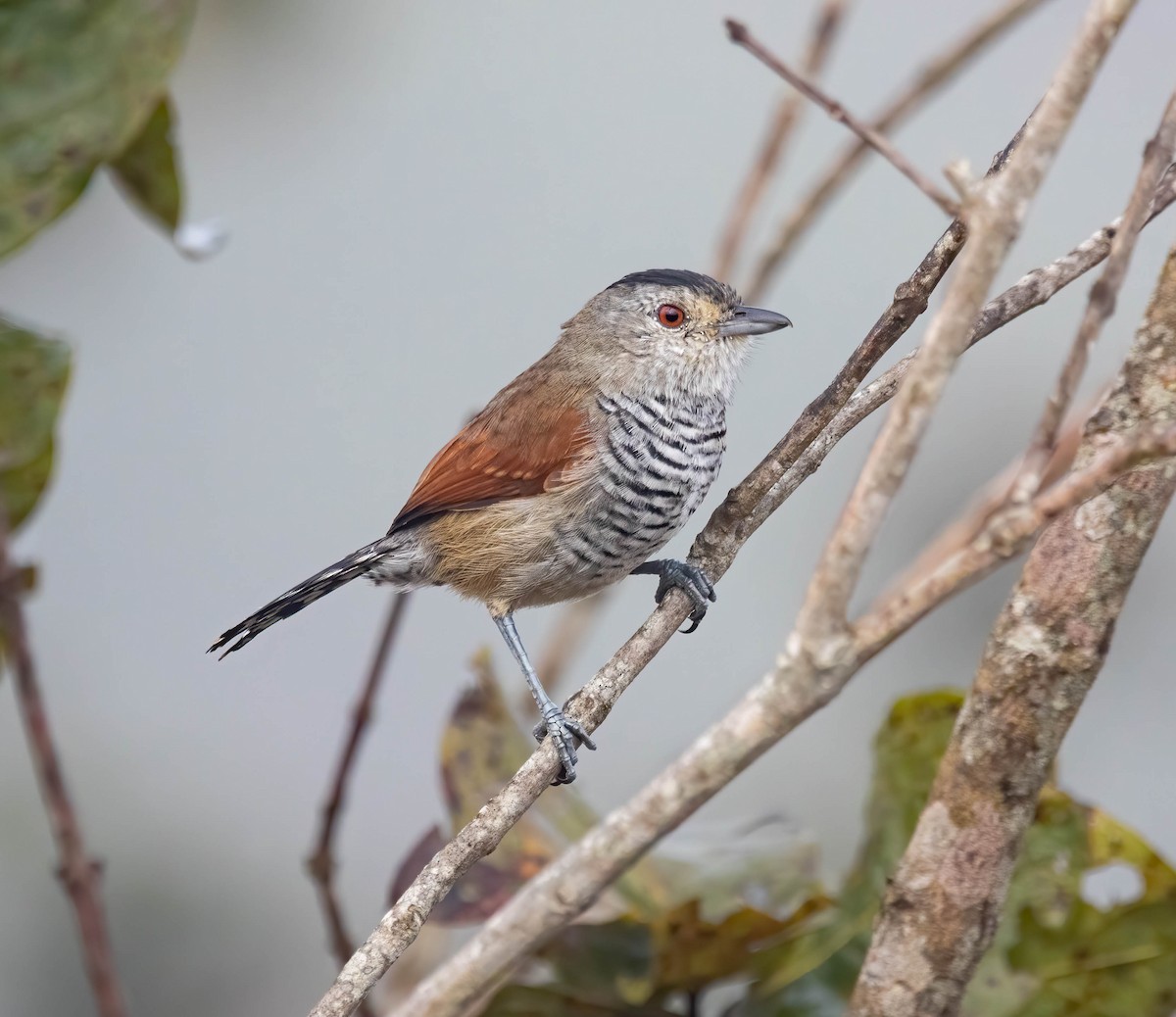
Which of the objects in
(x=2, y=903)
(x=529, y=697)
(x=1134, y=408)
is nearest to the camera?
(x=1134, y=408)

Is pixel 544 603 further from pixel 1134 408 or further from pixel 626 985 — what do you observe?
pixel 1134 408

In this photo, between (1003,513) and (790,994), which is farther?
(790,994)

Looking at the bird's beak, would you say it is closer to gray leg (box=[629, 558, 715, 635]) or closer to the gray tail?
gray leg (box=[629, 558, 715, 635])

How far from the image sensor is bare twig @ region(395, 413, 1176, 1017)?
3.71 feet

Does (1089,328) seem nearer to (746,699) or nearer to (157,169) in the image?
(746,699)

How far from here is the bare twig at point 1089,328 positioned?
3.93 feet

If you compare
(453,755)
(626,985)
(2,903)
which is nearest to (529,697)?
(453,755)

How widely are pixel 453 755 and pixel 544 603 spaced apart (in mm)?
525

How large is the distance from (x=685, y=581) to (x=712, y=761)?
0.86 m

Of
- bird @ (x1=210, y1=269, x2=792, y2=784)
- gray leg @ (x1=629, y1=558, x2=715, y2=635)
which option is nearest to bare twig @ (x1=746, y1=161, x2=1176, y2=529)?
gray leg @ (x1=629, y1=558, x2=715, y2=635)

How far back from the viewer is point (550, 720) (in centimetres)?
227

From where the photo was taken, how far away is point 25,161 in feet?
6.47

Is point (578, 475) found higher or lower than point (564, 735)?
higher

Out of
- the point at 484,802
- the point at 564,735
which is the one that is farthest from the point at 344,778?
the point at 564,735
